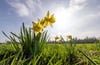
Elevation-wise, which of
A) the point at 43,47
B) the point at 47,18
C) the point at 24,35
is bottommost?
the point at 43,47

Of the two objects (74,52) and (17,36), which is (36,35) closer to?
(17,36)

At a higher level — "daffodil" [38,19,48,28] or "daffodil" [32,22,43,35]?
"daffodil" [38,19,48,28]

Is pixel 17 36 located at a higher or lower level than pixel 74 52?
higher

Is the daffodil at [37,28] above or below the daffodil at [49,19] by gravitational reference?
below

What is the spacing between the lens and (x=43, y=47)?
10.4 ft

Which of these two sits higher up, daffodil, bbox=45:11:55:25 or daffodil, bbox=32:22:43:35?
daffodil, bbox=45:11:55:25

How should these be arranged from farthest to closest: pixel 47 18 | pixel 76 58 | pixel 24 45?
pixel 76 58, pixel 24 45, pixel 47 18

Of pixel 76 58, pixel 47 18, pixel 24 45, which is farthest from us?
pixel 76 58

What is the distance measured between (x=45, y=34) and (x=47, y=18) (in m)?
0.34

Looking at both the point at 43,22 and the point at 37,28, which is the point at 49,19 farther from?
the point at 37,28

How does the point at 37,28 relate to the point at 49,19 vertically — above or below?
below

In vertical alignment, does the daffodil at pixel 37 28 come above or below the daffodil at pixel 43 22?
below

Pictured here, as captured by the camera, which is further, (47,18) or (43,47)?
(43,47)

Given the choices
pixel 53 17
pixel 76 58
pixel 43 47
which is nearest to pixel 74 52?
pixel 76 58
